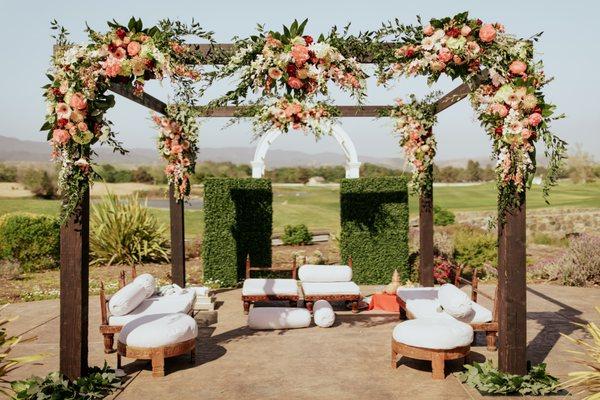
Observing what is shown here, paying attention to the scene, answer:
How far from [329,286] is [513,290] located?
436cm

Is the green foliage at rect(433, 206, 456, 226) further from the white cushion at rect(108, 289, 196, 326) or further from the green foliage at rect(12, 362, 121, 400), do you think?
the green foliage at rect(12, 362, 121, 400)

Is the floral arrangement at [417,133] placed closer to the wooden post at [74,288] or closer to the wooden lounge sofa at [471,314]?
the wooden lounge sofa at [471,314]

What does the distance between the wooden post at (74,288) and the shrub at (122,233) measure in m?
8.89

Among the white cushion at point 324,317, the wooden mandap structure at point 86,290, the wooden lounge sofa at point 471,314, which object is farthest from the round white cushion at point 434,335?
the white cushion at point 324,317

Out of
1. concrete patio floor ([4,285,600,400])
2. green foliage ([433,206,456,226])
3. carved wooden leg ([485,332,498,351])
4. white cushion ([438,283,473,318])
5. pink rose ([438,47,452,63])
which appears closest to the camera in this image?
pink rose ([438,47,452,63])

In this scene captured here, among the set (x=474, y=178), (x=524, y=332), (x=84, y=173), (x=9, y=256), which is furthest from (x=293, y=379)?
(x=474, y=178)

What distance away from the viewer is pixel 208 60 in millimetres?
6914

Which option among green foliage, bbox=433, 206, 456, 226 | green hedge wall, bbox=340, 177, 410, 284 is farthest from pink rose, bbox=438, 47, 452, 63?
green foliage, bbox=433, 206, 456, 226

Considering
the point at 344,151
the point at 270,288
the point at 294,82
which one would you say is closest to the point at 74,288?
the point at 294,82

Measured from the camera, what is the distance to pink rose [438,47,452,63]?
564 centimetres

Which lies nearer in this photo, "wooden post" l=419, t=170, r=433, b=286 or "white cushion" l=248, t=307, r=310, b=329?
"white cushion" l=248, t=307, r=310, b=329

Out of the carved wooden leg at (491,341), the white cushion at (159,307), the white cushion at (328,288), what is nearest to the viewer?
the white cushion at (159,307)

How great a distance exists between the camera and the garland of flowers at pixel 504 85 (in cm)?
554

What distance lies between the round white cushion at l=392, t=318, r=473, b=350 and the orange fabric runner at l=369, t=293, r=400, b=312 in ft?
10.4
